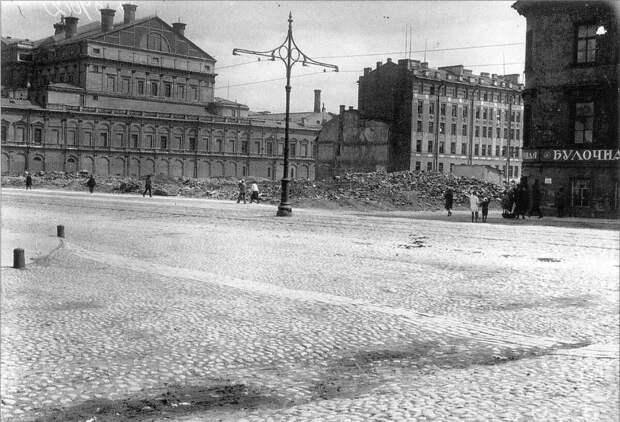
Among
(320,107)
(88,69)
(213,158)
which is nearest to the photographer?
(88,69)

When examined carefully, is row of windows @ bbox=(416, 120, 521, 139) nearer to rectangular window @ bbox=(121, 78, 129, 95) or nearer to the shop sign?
rectangular window @ bbox=(121, 78, 129, 95)

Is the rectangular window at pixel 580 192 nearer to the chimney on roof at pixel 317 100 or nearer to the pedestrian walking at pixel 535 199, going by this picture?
the pedestrian walking at pixel 535 199

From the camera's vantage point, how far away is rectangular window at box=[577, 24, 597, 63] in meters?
30.9

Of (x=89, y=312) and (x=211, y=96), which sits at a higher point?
(x=211, y=96)

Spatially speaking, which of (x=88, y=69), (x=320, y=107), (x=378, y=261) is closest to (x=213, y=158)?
(x=88, y=69)

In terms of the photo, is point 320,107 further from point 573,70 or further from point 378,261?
point 378,261

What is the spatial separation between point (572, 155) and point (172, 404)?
29263 mm

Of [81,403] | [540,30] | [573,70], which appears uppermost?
[540,30]

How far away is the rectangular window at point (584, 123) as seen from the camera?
3091cm

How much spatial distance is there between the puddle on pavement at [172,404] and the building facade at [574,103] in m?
28.1

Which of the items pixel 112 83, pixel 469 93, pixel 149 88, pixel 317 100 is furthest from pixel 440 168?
pixel 112 83

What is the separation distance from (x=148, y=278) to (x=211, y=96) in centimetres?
7612

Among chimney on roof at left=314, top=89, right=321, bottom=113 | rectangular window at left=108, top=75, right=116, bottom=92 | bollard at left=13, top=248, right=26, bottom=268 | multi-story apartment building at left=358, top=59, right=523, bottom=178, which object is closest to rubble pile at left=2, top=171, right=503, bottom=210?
rectangular window at left=108, top=75, right=116, bottom=92

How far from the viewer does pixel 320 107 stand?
10719 centimetres
